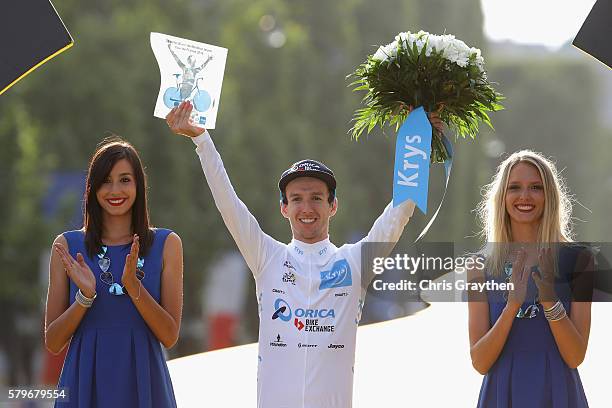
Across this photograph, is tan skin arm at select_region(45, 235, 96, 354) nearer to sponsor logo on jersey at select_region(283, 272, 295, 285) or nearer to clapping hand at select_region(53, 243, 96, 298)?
clapping hand at select_region(53, 243, 96, 298)

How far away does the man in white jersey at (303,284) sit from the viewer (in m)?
5.18

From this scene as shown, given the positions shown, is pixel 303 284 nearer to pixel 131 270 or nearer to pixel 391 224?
pixel 391 224

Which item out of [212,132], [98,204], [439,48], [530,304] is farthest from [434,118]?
[212,132]

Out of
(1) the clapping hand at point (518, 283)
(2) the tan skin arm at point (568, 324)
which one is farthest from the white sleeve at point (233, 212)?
(2) the tan skin arm at point (568, 324)

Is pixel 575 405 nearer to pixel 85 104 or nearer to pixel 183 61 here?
pixel 183 61

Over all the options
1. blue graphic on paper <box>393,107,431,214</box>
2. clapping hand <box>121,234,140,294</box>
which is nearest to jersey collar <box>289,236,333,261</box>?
blue graphic on paper <box>393,107,431,214</box>

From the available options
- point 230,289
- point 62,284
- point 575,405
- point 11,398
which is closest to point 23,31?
point 62,284

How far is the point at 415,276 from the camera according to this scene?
5.46 meters

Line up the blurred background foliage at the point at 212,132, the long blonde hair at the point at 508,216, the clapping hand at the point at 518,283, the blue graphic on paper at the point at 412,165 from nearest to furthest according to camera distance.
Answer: the clapping hand at the point at 518,283 < the long blonde hair at the point at 508,216 < the blue graphic on paper at the point at 412,165 < the blurred background foliage at the point at 212,132

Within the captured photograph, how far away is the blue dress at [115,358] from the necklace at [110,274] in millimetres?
14

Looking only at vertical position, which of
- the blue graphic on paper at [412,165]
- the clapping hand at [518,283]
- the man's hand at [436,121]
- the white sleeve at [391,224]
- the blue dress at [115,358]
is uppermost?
the man's hand at [436,121]

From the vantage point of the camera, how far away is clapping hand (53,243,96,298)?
5.08 meters

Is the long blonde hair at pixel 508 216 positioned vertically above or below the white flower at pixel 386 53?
below

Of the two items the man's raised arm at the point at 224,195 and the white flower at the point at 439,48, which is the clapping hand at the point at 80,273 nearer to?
the man's raised arm at the point at 224,195
